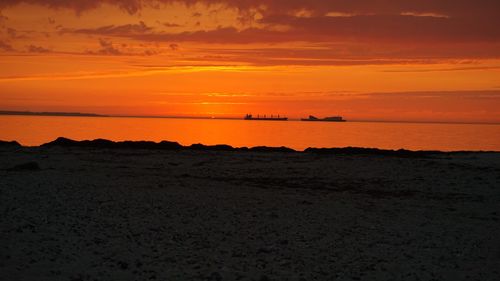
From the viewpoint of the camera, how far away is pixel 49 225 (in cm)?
1116

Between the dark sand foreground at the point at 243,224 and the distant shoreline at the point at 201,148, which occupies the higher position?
the distant shoreline at the point at 201,148

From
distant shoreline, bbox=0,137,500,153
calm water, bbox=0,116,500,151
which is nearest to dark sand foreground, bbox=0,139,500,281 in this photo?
distant shoreline, bbox=0,137,500,153

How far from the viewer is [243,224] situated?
12695mm

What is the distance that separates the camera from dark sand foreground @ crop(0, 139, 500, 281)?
923 cm

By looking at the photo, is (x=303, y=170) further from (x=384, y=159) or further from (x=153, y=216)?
(x=153, y=216)

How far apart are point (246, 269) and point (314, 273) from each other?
1.22m

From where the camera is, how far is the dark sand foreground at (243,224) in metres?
9.23

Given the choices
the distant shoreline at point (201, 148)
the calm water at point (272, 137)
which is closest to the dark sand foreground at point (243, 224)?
the distant shoreline at point (201, 148)

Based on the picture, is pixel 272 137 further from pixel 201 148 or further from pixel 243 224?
pixel 243 224

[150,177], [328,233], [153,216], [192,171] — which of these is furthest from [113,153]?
[328,233]

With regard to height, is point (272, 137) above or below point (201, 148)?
above

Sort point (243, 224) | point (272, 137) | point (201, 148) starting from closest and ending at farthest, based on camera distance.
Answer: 1. point (243, 224)
2. point (201, 148)
3. point (272, 137)

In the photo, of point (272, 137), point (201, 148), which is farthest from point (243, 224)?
point (272, 137)

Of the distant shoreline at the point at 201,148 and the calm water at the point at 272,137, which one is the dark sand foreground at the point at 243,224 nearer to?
the distant shoreline at the point at 201,148
